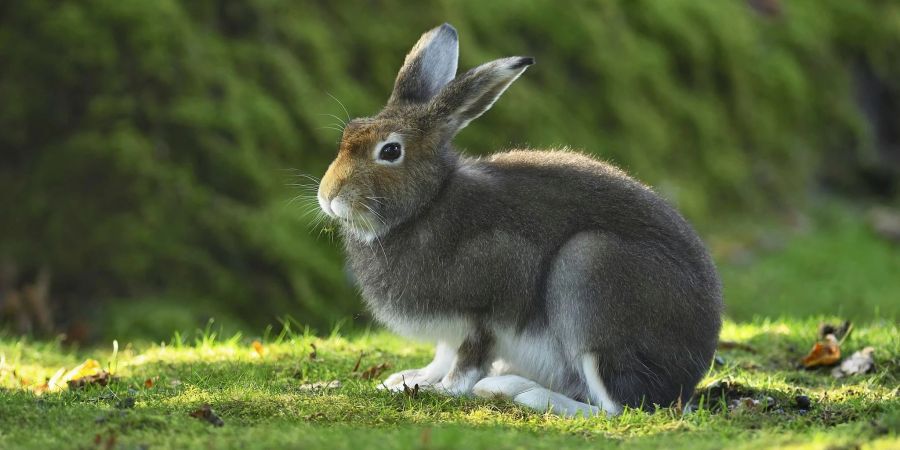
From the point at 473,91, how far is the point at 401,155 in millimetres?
578

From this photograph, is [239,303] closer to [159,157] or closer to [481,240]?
[159,157]

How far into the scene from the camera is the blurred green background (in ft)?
36.1

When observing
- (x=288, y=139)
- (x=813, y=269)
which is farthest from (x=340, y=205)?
(x=813, y=269)

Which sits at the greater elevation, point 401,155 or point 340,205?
point 401,155

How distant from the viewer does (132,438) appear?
5453 mm

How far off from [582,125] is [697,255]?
304 inches

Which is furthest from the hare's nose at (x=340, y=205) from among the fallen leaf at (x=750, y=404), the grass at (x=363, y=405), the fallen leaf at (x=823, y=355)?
the fallen leaf at (x=823, y=355)

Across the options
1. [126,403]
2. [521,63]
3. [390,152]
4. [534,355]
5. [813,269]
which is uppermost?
[521,63]

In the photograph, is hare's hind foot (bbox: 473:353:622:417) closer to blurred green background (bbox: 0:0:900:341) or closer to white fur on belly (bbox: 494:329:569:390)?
white fur on belly (bbox: 494:329:569:390)

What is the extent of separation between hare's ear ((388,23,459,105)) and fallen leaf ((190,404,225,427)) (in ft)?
8.23

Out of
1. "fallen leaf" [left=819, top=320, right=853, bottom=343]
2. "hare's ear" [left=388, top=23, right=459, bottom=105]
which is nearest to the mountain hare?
"hare's ear" [left=388, top=23, right=459, bottom=105]

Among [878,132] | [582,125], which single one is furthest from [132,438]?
[878,132]

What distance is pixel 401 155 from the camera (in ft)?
23.5

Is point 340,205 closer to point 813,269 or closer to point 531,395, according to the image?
point 531,395
